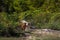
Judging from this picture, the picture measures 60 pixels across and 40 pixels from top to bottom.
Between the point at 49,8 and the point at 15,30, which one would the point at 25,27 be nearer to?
the point at 15,30

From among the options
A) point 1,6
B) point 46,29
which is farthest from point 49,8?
point 46,29

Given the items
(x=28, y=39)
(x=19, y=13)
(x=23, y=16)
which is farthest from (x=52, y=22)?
(x=28, y=39)

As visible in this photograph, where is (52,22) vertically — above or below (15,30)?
below

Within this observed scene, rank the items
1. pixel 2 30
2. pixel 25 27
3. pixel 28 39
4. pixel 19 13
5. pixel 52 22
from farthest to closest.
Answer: pixel 19 13 < pixel 52 22 < pixel 25 27 < pixel 2 30 < pixel 28 39

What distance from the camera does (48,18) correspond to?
27562 millimetres

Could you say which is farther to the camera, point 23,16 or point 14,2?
point 14,2

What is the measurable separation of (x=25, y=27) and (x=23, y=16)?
20.7 feet

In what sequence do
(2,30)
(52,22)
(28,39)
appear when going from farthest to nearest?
(52,22) < (2,30) < (28,39)

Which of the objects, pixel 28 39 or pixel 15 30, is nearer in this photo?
pixel 28 39

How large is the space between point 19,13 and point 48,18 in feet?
14.6

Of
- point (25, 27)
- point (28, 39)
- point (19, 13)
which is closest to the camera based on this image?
point (28, 39)

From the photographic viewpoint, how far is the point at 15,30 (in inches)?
782

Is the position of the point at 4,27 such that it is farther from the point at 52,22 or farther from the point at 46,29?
the point at 52,22

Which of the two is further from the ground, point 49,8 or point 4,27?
point 4,27
